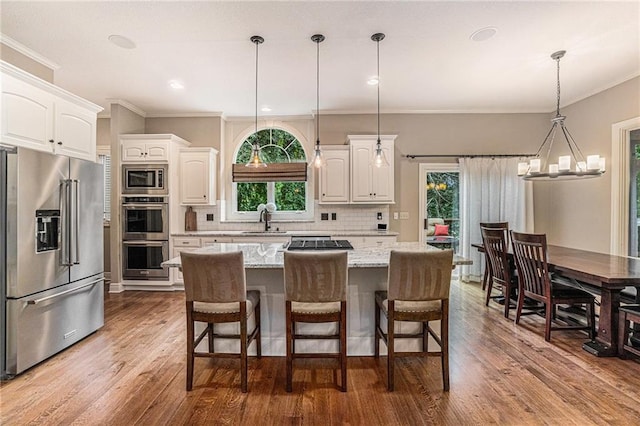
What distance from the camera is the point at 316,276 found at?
7.32 feet

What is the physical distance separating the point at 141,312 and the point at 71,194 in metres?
1.75

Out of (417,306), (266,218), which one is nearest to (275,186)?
(266,218)

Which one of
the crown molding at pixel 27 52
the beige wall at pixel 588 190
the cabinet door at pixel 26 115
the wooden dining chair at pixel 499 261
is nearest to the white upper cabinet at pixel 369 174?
the wooden dining chair at pixel 499 261

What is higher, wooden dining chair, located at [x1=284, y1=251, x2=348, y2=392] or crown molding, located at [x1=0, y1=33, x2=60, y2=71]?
crown molding, located at [x1=0, y1=33, x2=60, y2=71]

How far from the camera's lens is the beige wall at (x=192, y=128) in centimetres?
559

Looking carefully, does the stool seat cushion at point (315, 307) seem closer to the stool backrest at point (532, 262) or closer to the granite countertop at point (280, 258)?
the granite countertop at point (280, 258)

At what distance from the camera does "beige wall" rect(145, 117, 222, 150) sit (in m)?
5.59

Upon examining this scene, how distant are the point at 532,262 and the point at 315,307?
7.69 ft

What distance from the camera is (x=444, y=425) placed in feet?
6.40

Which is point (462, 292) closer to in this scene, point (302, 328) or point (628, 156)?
point (628, 156)

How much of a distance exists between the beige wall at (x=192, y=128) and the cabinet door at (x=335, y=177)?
192cm

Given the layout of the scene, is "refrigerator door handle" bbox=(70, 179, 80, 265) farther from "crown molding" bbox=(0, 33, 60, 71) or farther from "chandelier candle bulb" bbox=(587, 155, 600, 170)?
"chandelier candle bulb" bbox=(587, 155, 600, 170)

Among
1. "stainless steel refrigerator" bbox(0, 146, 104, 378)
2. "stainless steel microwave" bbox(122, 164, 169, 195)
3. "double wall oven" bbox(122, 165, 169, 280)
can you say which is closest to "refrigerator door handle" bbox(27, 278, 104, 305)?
"stainless steel refrigerator" bbox(0, 146, 104, 378)

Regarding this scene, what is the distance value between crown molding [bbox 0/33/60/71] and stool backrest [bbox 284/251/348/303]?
340 centimetres
